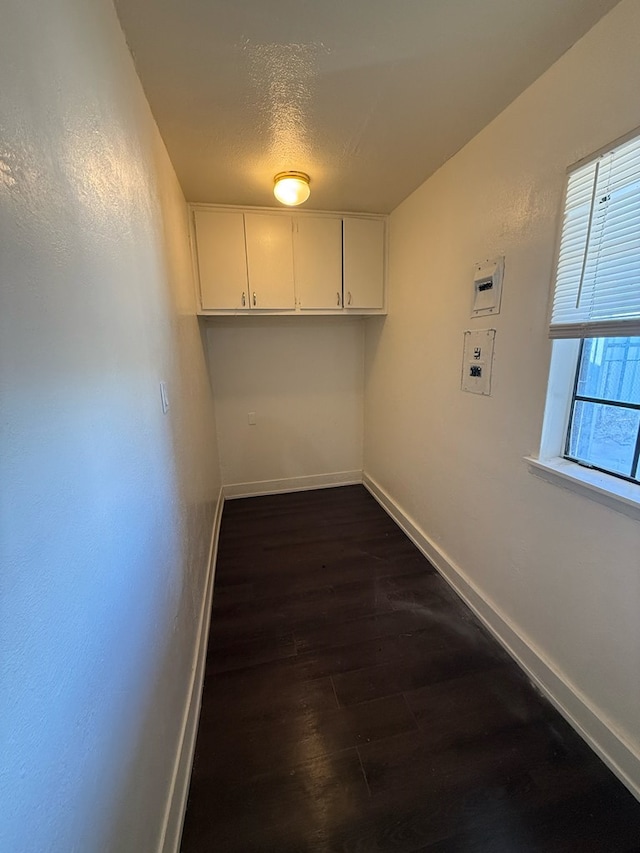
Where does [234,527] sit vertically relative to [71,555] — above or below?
below

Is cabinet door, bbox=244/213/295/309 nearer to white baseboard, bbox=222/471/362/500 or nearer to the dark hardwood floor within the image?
white baseboard, bbox=222/471/362/500

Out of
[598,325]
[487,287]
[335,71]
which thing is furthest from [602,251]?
[335,71]

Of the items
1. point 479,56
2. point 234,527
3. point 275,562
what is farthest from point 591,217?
point 234,527

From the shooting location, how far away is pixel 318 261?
262 centimetres

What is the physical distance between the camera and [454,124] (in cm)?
156

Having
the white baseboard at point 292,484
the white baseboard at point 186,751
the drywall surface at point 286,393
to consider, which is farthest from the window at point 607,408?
the white baseboard at point 292,484

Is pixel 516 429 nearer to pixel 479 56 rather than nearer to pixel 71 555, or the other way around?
pixel 479 56

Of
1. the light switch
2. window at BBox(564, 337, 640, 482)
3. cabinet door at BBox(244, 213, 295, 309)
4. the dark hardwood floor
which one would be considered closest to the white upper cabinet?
cabinet door at BBox(244, 213, 295, 309)

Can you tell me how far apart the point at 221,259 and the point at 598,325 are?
232cm

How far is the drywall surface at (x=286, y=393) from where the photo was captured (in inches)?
121

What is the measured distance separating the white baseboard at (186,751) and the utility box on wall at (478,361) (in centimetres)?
186

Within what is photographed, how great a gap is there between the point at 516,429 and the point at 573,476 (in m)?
0.33

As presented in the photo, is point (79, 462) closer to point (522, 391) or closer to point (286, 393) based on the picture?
point (522, 391)

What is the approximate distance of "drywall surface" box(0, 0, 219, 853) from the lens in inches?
18.0
